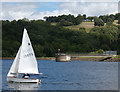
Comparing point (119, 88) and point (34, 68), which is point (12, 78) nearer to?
point (34, 68)

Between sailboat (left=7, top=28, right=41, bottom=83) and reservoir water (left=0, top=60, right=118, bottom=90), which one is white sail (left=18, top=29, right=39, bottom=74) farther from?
reservoir water (left=0, top=60, right=118, bottom=90)

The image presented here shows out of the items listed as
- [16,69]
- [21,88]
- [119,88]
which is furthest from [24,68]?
[119,88]

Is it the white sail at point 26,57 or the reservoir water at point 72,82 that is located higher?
the white sail at point 26,57

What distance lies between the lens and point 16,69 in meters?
73.6

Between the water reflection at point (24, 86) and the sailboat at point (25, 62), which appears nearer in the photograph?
the water reflection at point (24, 86)

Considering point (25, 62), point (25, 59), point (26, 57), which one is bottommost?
point (25, 62)

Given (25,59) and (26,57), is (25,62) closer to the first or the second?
(25,59)

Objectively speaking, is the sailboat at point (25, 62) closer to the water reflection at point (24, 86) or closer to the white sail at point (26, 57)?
the white sail at point (26, 57)

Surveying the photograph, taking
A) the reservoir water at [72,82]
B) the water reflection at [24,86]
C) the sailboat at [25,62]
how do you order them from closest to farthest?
the water reflection at [24,86]
the reservoir water at [72,82]
the sailboat at [25,62]

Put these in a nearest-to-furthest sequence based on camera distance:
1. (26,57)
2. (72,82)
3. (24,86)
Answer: (24,86) < (26,57) < (72,82)

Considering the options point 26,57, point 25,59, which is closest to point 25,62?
point 25,59

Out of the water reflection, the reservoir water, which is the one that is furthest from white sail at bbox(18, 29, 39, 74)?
the reservoir water

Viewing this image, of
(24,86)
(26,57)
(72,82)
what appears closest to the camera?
(24,86)

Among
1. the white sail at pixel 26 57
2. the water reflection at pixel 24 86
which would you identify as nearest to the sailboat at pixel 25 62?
the white sail at pixel 26 57
